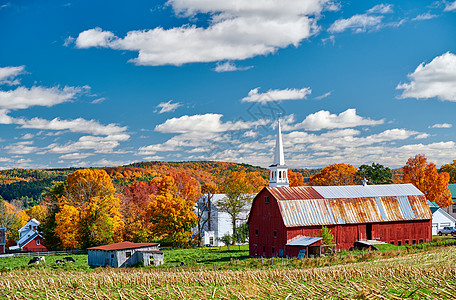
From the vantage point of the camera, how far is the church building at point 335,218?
4822 centimetres

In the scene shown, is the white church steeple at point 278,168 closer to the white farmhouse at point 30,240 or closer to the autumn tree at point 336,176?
the autumn tree at point 336,176

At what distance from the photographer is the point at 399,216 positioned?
53.6m

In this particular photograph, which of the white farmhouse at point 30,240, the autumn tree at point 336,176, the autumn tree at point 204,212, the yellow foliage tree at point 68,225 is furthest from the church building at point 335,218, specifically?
the white farmhouse at point 30,240

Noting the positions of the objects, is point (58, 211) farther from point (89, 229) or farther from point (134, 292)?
point (134, 292)

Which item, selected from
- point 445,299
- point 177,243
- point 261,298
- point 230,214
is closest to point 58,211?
point 177,243

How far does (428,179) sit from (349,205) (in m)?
34.1

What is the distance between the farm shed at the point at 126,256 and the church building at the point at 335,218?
11.9 metres

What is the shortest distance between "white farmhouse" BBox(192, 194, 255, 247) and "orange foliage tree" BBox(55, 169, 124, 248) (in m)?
13.3

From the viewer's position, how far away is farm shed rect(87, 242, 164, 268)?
43969mm

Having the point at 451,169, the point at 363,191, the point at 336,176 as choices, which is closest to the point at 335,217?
the point at 363,191

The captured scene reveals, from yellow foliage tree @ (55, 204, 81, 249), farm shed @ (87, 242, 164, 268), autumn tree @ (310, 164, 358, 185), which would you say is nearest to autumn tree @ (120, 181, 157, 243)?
yellow foliage tree @ (55, 204, 81, 249)

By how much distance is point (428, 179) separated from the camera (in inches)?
3135

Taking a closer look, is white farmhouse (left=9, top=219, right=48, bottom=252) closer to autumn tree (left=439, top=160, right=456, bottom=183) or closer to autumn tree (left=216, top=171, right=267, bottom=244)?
autumn tree (left=216, top=171, right=267, bottom=244)

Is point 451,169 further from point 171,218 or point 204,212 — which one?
point 171,218
